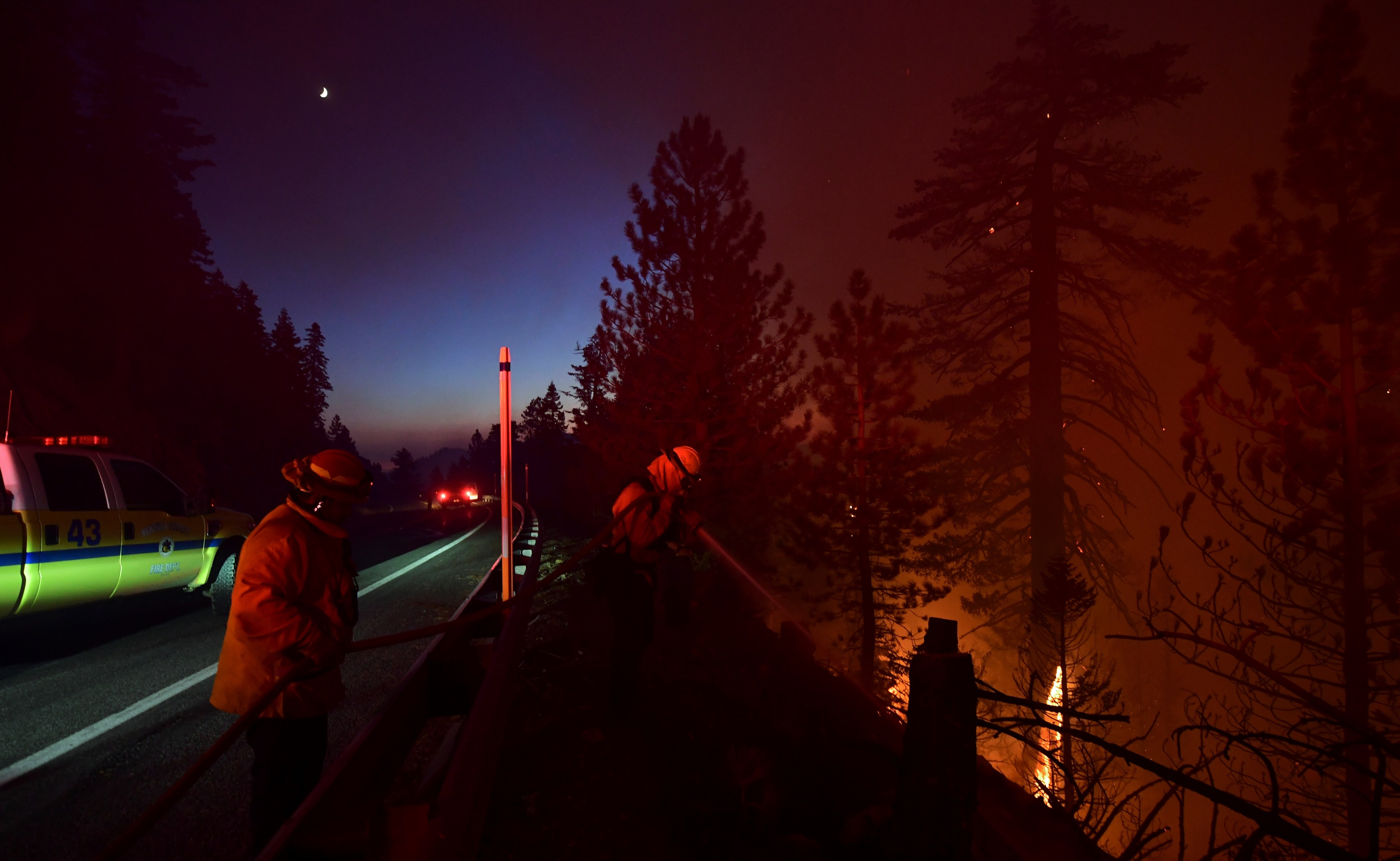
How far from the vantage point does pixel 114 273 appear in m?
23.6

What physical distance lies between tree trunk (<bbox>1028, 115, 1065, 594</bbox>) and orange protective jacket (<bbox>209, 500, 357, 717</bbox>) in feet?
65.4

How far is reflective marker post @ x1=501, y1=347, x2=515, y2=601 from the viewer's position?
21.4 feet

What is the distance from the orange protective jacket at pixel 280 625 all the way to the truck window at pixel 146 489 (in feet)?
21.4

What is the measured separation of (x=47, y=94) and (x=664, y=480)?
29.2 metres

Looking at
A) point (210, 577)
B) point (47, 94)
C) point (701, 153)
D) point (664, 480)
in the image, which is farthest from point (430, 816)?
point (47, 94)

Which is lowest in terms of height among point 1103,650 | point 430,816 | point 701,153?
point 1103,650

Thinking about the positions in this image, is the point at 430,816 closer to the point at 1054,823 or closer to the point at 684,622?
the point at 1054,823

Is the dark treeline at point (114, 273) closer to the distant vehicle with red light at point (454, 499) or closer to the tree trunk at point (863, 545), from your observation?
the distant vehicle with red light at point (454, 499)

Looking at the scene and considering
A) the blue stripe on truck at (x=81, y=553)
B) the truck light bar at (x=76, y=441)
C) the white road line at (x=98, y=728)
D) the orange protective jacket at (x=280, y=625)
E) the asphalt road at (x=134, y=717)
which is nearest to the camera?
the orange protective jacket at (x=280, y=625)

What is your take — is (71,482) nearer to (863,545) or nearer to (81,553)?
(81,553)

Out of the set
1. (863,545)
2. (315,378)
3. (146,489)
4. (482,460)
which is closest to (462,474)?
(482,460)

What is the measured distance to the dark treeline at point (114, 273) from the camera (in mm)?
19609

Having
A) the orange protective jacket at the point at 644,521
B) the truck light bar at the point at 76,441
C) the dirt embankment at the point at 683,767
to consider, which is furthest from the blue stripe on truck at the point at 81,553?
the orange protective jacket at the point at 644,521

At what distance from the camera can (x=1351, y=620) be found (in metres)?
10.5
